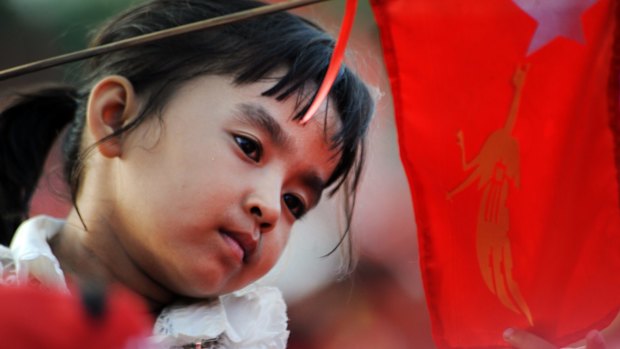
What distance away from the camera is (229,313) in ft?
3.79

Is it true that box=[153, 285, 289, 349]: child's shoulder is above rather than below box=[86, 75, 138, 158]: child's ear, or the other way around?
below

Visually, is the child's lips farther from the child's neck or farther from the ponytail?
the ponytail

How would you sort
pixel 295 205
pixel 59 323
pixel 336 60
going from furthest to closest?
pixel 295 205 < pixel 336 60 < pixel 59 323

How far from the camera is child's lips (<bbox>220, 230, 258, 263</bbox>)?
1.08 m

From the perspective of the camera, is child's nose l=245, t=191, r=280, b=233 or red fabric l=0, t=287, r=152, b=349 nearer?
red fabric l=0, t=287, r=152, b=349

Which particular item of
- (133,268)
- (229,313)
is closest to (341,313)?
(229,313)

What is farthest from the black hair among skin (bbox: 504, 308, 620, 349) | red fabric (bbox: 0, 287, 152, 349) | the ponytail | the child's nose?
red fabric (bbox: 0, 287, 152, 349)

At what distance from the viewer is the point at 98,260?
1.09 metres

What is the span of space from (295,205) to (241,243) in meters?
0.10

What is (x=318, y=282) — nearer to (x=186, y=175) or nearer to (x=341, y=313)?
(x=341, y=313)

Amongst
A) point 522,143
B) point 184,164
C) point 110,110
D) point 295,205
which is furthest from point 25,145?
point 522,143

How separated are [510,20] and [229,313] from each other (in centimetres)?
49

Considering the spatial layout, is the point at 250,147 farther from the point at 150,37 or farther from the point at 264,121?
the point at 150,37

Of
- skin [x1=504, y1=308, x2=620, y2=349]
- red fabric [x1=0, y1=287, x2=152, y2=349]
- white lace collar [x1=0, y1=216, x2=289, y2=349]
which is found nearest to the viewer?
red fabric [x1=0, y1=287, x2=152, y2=349]
